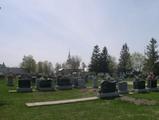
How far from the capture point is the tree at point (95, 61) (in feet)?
293

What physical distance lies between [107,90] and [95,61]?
231ft

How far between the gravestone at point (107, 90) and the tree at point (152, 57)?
52.8 metres

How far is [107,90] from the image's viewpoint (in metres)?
20.6

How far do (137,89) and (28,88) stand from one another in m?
10.7

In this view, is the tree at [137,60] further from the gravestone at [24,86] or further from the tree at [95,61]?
the gravestone at [24,86]

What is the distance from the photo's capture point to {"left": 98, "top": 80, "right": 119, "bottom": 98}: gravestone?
20.2 m

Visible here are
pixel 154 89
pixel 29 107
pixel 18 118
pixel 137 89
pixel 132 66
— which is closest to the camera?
pixel 18 118

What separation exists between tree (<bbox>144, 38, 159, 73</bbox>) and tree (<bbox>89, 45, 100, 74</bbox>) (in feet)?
61.0

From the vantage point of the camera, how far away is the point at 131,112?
13.7 meters

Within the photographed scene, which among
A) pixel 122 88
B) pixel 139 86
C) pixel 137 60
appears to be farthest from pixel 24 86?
pixel 137 60

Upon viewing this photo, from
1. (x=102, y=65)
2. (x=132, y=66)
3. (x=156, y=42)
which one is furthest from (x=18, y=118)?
(x=132, y=66)

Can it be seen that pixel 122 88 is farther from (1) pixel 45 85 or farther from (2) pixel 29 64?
(2) pixel 29 64

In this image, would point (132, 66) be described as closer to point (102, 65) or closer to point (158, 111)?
point (102, 65)

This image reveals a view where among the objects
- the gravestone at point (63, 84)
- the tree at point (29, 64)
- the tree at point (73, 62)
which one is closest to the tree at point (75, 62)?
the tree at point (73, 62)
